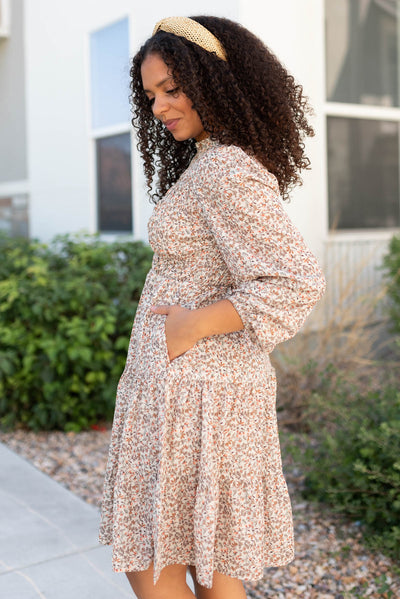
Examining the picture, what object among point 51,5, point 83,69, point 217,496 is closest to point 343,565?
point 217,496

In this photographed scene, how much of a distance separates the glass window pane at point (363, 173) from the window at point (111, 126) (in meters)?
1.71

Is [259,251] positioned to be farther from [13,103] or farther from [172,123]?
[13,103]

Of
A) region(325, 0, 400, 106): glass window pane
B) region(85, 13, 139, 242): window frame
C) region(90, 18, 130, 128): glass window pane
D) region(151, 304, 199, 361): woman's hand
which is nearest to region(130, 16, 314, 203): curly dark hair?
region(151, 304, 199, 361): woman's hand

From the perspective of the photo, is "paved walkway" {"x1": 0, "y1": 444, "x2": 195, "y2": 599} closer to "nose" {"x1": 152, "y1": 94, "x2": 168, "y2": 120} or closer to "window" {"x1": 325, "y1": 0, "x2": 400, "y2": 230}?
"nose" {"x1": 152, "y1": 94, "x2": 168, "y2": 120}

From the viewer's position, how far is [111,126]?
5996 mm

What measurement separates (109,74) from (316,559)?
14.7ft

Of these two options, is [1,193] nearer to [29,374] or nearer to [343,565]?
[29,374]

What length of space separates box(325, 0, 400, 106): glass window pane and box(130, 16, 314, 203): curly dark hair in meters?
3.88

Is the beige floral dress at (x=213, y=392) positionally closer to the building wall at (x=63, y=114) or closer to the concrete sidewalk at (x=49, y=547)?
the concrete sidewalk at (x=49, y=547)

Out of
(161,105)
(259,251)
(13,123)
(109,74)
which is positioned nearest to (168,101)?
(161,105)

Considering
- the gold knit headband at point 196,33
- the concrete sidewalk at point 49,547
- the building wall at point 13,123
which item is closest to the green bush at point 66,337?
the concrete sidewalk at point 49,547

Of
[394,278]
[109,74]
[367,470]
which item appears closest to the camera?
[367,470]

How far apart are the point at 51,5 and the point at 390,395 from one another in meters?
5.20

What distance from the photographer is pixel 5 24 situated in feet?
24.7
